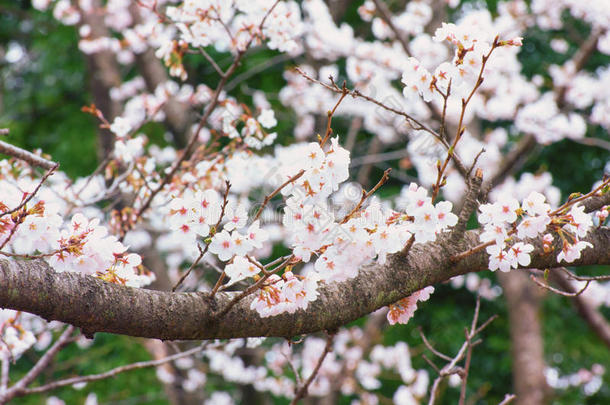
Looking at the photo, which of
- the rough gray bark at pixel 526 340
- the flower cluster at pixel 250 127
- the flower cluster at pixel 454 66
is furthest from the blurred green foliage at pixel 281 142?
the flower cluster at pixel 454 66

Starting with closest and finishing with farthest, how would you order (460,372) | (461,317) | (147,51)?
(460,372)
(147,51)
(461,317)

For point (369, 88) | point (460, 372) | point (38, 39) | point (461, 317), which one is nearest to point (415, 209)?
point (460, 372)

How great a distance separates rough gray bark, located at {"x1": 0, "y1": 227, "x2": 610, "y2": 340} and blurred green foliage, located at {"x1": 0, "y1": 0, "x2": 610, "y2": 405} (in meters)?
4.87

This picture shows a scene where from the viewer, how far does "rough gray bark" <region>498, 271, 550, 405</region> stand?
4773 millimetres

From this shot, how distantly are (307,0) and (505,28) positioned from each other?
201 cm

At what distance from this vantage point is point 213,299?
53.7 inches

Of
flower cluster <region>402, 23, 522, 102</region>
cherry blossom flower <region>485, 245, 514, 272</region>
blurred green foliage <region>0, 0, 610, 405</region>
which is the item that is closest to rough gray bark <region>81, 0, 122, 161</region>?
blurred green foliage <region>0, 0, 610, 405</region>

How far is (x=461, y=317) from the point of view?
732 cm

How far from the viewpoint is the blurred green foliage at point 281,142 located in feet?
22.1

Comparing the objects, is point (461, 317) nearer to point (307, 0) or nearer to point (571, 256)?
point (307, 0)

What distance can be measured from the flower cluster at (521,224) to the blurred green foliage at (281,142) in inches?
195

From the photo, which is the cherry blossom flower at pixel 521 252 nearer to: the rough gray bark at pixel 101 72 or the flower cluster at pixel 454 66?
the flower cluster at pixel 454 66

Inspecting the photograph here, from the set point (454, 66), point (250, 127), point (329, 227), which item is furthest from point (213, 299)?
point (250, 127)

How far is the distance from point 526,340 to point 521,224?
406 centimetres
